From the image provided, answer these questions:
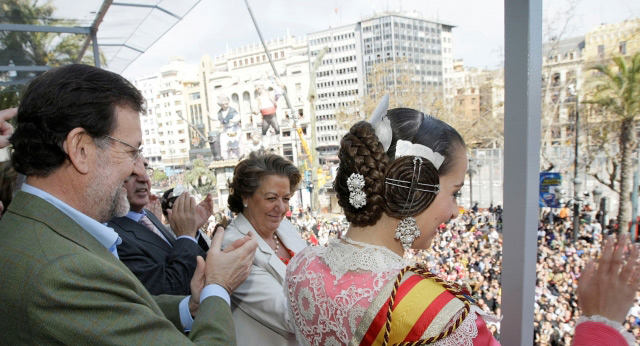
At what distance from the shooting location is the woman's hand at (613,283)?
81 centimetres

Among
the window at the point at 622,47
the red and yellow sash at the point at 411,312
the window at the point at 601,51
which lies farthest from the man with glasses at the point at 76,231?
the window at the point at 622,47

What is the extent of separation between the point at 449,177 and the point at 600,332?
430 mm

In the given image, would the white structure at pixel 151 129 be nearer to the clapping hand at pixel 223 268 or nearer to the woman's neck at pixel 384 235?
the clapping hand at pixel 223 268

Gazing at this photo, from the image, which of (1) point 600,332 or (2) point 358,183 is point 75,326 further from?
(1) point 600,332

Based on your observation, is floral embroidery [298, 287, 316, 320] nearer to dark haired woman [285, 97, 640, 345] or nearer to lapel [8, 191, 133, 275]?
dark haired woman [285, 97, 640, 345]

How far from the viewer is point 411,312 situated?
75cm

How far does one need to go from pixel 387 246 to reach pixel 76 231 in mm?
668

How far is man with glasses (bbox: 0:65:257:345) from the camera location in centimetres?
69

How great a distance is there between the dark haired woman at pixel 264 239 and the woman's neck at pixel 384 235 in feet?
1.92

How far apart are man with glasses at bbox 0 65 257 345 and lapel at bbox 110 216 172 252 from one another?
617 mm

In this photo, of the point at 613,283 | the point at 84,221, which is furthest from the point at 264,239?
the point at 613,283

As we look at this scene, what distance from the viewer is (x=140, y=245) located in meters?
1.46

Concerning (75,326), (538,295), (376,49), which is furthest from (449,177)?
(376,49)

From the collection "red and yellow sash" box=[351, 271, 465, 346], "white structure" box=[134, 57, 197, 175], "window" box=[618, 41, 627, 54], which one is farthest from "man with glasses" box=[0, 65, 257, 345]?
"white structure" box=[134, 57, 197, 175]
